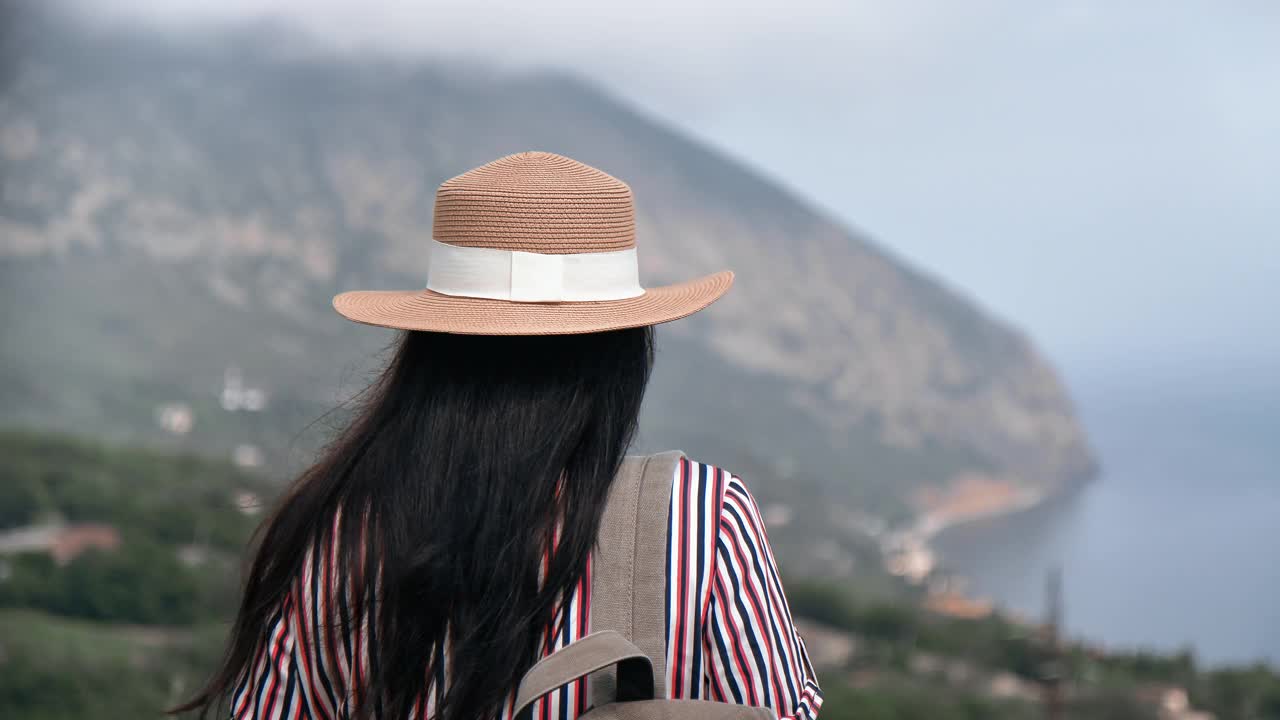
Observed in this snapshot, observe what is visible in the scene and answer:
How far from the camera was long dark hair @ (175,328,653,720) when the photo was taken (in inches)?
42.9

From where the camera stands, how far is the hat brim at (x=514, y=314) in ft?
3.79

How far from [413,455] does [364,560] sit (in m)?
0.13

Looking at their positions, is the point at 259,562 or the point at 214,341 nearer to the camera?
the point at 259,562

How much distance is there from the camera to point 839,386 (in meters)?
110

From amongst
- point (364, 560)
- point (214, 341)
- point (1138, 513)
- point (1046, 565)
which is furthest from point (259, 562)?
point (1138, 513)

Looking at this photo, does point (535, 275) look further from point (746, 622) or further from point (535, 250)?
point (746, 622)

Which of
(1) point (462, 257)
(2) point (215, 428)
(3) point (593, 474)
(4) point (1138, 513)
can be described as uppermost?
(1) point (462, 257)

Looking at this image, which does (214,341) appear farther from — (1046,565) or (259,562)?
(259,562)

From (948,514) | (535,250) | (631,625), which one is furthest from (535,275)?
(948,514)

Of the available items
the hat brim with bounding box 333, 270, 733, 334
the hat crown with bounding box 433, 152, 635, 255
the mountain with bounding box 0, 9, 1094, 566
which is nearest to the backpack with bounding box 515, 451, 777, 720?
the hat brim with bounding box 333, 270, 733, 334

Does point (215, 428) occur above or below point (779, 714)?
below

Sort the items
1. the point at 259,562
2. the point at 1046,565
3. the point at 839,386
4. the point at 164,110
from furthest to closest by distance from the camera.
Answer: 1. the point at 164,110
2. the point at 839,386
3. the point at 1046,565
4. the point at 259,562

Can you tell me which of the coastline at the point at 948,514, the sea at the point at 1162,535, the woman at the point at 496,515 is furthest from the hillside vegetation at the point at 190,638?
the coastline at the point at 948,514

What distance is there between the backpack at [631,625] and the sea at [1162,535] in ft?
148
